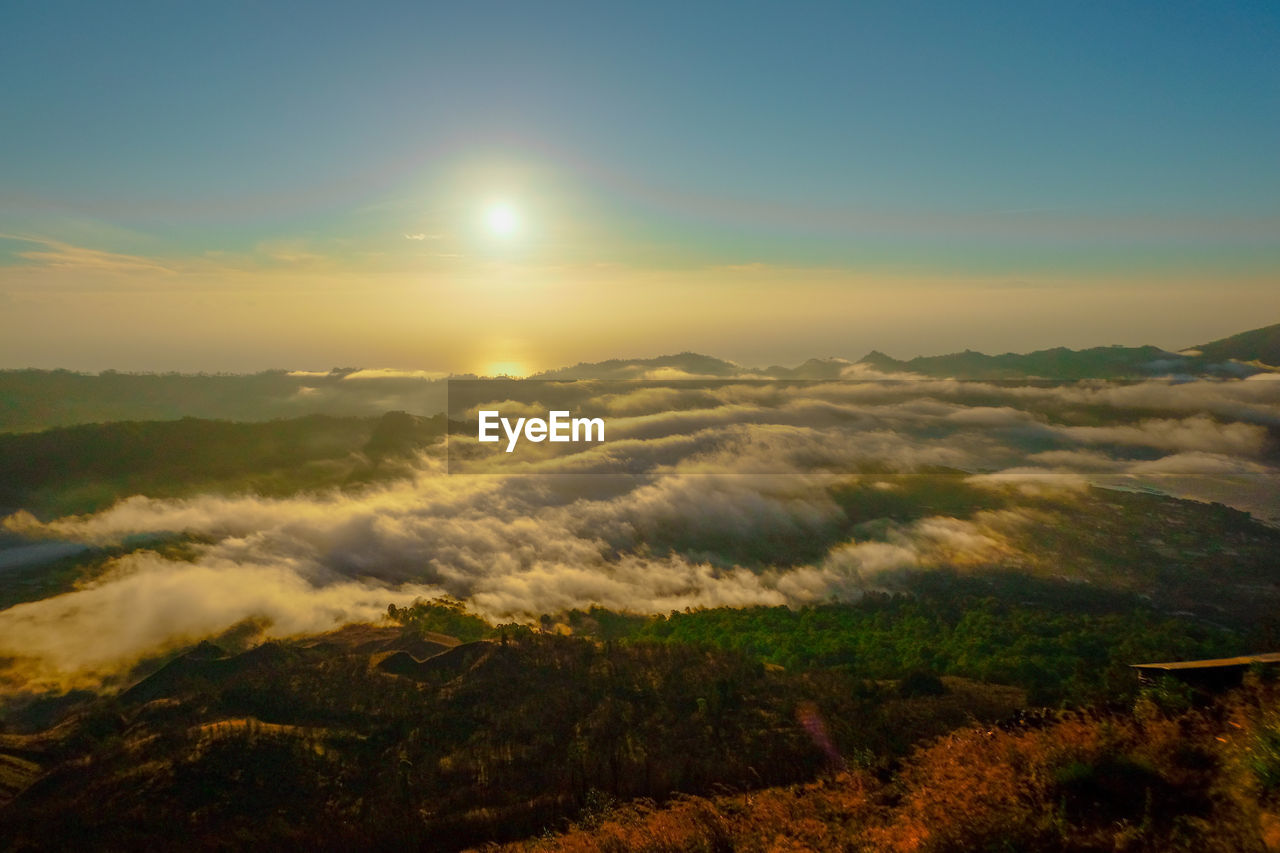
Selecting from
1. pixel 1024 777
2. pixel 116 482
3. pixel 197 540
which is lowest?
pixel 197 540

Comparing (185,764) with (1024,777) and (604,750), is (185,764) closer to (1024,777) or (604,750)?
(604,750)

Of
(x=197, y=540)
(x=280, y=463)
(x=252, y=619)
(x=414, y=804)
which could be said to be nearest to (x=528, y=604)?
(x=252, y=619)

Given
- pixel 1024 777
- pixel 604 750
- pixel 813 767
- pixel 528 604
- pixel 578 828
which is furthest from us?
pixel 528 604

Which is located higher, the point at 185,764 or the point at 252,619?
the point at 185,764

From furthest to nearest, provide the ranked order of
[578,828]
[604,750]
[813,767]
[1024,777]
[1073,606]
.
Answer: [1073,606] < [604,750] < [813,767] < [578,828] < [1024,777]

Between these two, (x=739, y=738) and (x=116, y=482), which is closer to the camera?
(x=739, y=738)

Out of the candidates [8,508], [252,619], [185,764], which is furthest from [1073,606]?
[8,508]

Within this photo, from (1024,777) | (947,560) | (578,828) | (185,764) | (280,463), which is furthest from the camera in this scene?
(280,463)

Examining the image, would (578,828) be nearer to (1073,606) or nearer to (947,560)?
(1073,606)

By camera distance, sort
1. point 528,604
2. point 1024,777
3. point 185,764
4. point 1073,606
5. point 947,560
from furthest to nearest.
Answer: point 947,560
point 528,604
point 1073,606
point 185,764
point 1024,777
